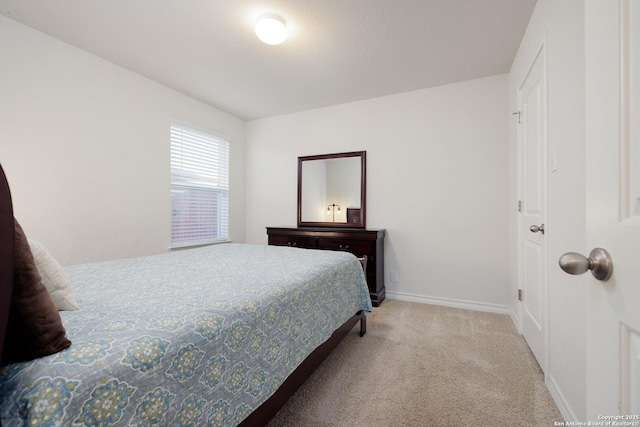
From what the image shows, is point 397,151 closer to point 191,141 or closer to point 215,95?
point 215,95

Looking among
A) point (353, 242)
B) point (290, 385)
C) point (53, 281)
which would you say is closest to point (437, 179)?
A: point (353, 242)

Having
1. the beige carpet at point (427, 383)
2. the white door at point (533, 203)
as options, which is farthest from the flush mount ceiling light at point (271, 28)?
the beige carpet at point (427, 383)

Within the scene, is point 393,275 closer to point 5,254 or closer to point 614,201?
point 614,201

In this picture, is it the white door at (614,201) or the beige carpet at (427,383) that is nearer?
the white door at (614,201)

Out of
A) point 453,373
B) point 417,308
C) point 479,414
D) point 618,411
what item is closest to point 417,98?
point 417,308

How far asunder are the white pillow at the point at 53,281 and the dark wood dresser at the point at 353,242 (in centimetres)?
241

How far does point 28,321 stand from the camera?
66 cm

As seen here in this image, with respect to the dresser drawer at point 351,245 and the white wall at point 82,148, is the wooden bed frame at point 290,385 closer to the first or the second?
the dresser drawer at point 351,245

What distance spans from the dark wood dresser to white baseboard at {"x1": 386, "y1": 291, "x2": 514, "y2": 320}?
222 mm

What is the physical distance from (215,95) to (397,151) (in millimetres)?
2338

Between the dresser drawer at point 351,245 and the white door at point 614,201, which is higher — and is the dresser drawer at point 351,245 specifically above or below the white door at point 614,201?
below

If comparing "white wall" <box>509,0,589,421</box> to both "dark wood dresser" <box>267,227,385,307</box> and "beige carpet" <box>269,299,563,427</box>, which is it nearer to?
"beige carpet" <box>269,299,563,427</box>

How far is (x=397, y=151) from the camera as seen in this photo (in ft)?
11.0

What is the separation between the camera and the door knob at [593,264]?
1.68 ft
